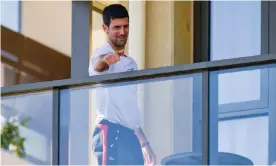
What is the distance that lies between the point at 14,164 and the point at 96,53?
1.32 meters

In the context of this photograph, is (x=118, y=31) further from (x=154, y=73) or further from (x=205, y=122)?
(x=205, y=122)

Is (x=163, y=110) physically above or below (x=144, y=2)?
below

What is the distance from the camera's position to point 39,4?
14.1m

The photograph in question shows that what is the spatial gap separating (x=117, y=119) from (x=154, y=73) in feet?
1.60

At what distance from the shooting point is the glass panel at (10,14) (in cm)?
1412

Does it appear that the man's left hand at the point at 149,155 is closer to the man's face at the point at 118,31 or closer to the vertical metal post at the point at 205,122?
the vertical metal post at the point at 205,122

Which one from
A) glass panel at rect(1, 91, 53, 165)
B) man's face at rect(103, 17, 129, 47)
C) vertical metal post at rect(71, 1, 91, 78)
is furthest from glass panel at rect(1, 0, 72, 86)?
man's face at rect(103, 17, 129, 47)

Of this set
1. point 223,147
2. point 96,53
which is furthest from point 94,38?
point 223,147

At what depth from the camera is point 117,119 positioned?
397 inches

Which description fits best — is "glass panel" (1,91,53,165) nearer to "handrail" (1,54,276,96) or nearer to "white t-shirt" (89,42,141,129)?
"handrail" (1,54,276,96)

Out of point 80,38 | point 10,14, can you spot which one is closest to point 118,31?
point 80,38

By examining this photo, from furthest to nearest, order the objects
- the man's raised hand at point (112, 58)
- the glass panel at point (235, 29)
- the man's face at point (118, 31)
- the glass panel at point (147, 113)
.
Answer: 1. the glass panel at point (235, 29)
2. the man's face at point (118, 31)
3. the man's raised hand at point (112, 58)
4. the glass panel at point (147, 113)

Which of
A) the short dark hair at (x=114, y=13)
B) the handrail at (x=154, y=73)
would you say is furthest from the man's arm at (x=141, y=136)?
the short dark hair at (x=114, y=13)

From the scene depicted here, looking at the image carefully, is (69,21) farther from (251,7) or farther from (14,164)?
(14,164)
